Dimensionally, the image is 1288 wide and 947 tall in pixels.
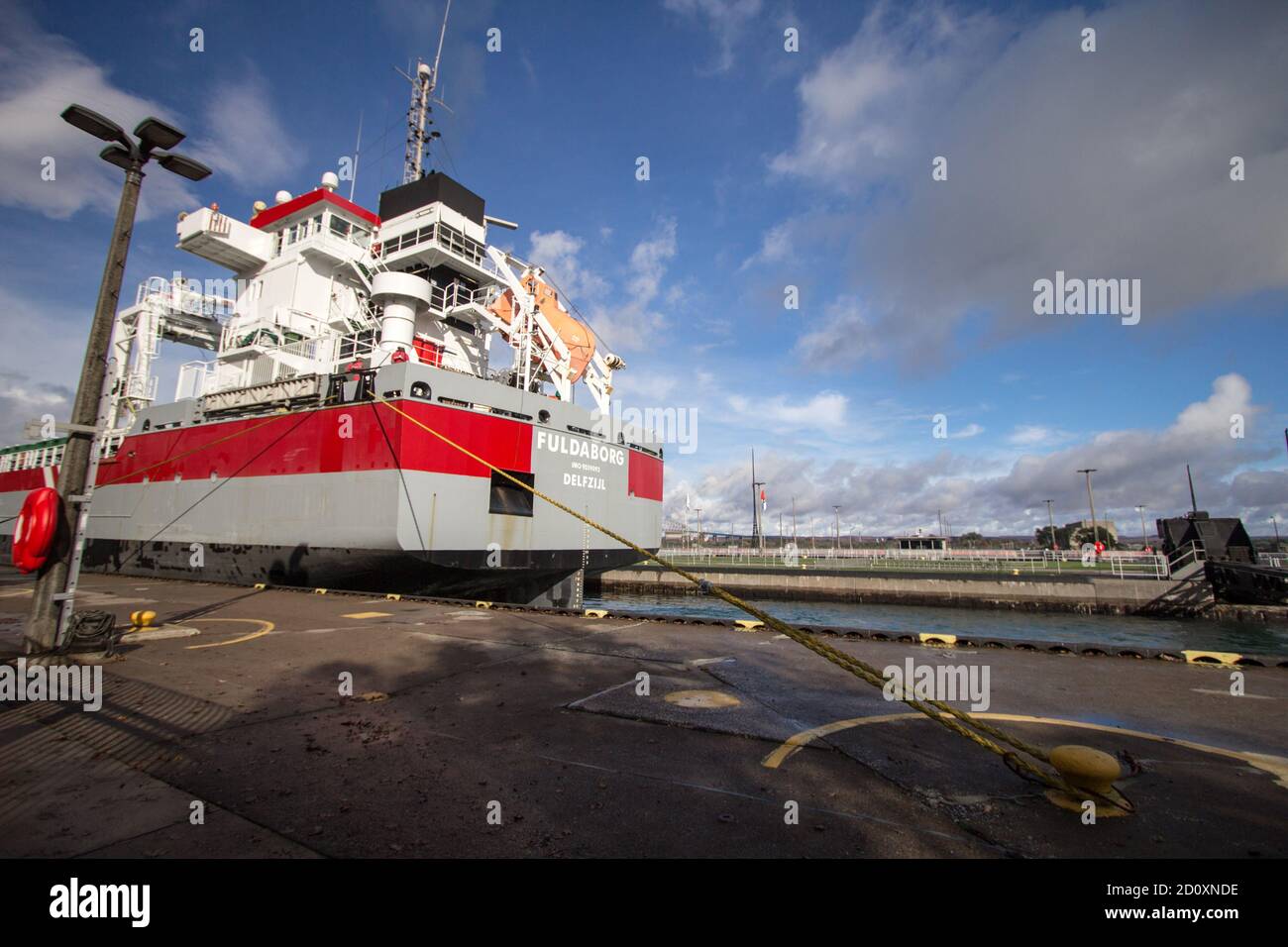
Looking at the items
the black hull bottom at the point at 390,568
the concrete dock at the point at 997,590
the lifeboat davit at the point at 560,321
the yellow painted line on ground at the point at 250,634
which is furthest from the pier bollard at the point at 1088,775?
the concrete dock at the point at 997,590

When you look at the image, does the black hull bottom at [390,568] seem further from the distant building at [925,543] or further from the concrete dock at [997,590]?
the distant building at [925,543]

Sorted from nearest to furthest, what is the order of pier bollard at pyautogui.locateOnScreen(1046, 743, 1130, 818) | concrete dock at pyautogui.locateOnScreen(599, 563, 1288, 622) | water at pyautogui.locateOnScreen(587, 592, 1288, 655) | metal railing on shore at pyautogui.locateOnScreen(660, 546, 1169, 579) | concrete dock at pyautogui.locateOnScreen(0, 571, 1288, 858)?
concrete dock at pyautogui.locateOnScreen(0, 571, 1288, 858)
pier bollard at pyautogui.locateOnScreen(1046, 743, 1130, 818)
water at pyautogui.locateOnScreen(587, 592, 1288, 655)
concrete dock at pyautogui.locateOnScreen(599, 563, 1288, 622)
metal railing on shore at pyautogui.locateOnScreen(660, 546, 1169, 579)

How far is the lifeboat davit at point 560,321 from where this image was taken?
18.1 meters

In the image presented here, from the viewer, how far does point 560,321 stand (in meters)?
19.0

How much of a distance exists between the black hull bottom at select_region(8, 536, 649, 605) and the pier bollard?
510 inches

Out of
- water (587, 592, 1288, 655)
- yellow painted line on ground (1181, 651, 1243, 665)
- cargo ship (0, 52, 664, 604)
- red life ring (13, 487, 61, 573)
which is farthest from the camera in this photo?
water (587, 592, 1288, 655)

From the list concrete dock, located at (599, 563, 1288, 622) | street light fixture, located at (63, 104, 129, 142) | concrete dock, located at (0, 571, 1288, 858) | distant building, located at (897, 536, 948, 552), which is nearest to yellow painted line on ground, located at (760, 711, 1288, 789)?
concrete dock, located at (0, 571, 1288, 858)

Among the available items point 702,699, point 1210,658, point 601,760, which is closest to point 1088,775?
point 601,760

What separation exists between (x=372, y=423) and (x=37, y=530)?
839 cm

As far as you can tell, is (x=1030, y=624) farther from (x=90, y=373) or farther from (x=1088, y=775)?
(x=90, y=373)

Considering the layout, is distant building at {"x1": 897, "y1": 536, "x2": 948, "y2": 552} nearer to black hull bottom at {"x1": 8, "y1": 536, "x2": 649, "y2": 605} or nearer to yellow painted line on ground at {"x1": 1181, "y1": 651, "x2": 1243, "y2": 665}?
black hull bottom at {"x1": 8, "y1": 536, "x2": 649, "y2": 605}

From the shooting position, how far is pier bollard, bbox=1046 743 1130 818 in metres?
2.83

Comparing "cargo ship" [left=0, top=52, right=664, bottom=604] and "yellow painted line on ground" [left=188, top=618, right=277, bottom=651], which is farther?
"cargo ship" [left=0, top=52, right=664, bottom=604]
